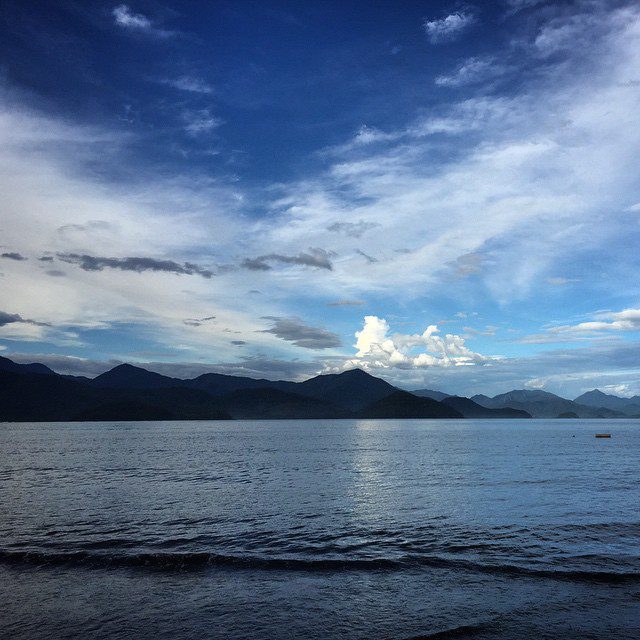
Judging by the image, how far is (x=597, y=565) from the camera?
28.5 meters

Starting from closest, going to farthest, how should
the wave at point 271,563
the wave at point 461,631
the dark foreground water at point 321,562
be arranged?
the wave at point 461,631 < the dark foreground water at point 321,562 < the wave at point 271,563

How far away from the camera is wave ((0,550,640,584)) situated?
1072 inches

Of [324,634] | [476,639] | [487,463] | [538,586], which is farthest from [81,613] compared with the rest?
[487,463]

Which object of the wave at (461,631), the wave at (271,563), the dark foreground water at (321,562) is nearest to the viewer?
the wave at (461,631)

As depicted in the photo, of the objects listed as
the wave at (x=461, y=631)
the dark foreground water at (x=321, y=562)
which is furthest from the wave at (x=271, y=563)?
the wave at (x=461, y=631)

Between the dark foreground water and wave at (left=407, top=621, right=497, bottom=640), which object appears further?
the dark foreground water

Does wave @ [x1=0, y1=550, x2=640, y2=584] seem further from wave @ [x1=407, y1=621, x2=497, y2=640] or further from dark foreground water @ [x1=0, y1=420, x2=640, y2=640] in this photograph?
wave @ [x1=407, y1=621, x2=497, y2=640]

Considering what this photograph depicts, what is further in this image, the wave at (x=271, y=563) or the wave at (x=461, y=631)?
the wave at (x=271, y=563)

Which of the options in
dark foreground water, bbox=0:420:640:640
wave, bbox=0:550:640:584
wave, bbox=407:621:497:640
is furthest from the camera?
wave, bbox=0:550:640:584

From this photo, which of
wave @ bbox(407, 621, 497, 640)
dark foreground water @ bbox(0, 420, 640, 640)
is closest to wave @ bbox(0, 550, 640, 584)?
dark foreground water @ bbox(0, 420, 640, 640)

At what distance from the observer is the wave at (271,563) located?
27234 mm

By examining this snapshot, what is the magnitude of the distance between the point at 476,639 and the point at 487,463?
81471 mm

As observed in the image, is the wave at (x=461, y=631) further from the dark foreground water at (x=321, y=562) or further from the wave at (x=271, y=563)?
the wave at (x=271, y=563)

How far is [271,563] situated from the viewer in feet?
96.4
